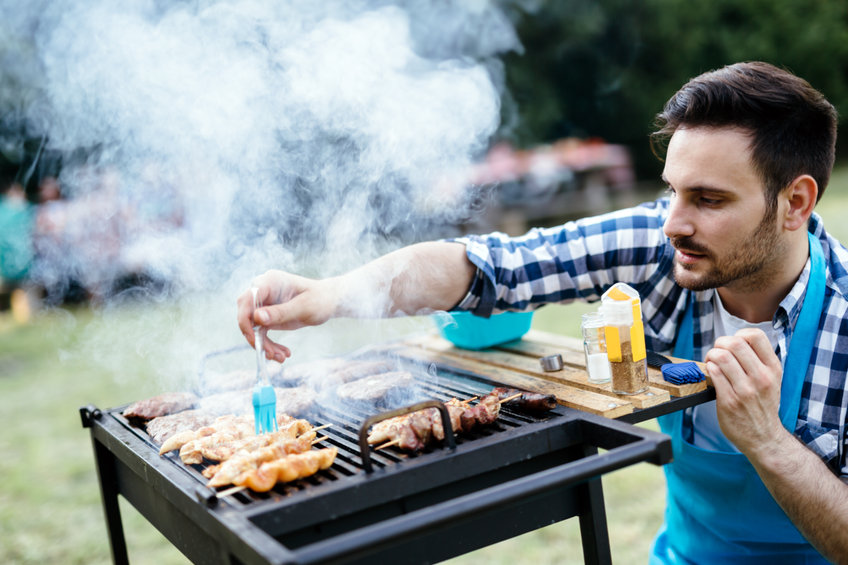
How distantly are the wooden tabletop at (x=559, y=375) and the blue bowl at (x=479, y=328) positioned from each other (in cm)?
3

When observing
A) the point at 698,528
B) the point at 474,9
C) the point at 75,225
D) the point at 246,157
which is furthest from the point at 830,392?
the point at 474,9

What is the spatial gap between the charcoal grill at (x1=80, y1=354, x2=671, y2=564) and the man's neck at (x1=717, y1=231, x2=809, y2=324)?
893 millimetres

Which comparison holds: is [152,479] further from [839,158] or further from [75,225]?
[839,158]

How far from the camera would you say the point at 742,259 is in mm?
2266

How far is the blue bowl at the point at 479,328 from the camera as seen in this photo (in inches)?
110

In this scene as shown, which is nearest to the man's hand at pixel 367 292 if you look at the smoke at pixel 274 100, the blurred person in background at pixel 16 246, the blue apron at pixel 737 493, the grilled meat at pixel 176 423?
the grilled meat at pixel 176 423

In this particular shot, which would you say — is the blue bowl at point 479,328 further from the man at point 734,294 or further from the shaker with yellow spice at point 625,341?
the shaker with yellow spice at point 625,341

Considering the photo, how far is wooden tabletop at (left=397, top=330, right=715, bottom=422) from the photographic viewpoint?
199 centimetres

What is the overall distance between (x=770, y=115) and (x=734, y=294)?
624 millimetres

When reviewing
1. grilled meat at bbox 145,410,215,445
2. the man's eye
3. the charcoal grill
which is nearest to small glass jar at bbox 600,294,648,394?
the charcoal grill

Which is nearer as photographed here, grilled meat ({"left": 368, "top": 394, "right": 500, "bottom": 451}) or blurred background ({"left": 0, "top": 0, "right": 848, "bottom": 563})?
grilled meat ({"left": 368, "top": 394, "right": 500, "bottom": 451})

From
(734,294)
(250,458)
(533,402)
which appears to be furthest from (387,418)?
(734,294)

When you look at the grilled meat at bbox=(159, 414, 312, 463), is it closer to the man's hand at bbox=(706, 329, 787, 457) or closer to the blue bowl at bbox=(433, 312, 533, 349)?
the blue bowl at bbox=(433, 312, 533, 349)

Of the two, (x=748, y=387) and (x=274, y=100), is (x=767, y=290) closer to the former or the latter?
(x=748, y=387)
